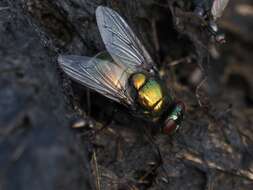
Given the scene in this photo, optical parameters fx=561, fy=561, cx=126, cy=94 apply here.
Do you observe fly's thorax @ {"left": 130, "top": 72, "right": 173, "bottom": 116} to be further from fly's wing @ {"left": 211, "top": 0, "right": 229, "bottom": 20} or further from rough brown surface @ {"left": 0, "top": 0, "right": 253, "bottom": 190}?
fly's wing @ {"left": 211, "top": 0, "right": 229, "bottom": 20}

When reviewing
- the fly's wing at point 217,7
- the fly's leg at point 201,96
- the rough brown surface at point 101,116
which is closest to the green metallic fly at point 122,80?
the rough brown surface at point 101,116

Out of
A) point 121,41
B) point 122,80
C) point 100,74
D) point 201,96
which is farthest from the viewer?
point 201,96

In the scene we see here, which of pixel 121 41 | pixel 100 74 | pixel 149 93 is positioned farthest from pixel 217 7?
pixel 100 74

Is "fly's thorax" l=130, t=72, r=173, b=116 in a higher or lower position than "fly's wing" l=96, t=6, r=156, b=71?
lower

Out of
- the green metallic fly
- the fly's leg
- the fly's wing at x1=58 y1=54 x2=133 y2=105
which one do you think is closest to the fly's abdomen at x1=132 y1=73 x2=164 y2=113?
the green metallic fly

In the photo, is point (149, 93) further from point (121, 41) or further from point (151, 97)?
point (121, 41)

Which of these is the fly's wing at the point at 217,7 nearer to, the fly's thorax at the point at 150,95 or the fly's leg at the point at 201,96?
the fly's leg at the point at 201,96

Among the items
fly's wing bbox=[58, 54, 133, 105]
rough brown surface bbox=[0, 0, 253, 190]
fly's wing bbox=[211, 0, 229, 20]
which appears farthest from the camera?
fly's wing bbox=[211, 0, 229, 20]

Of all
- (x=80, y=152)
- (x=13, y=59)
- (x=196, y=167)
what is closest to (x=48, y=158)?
(x=80, y=152)
